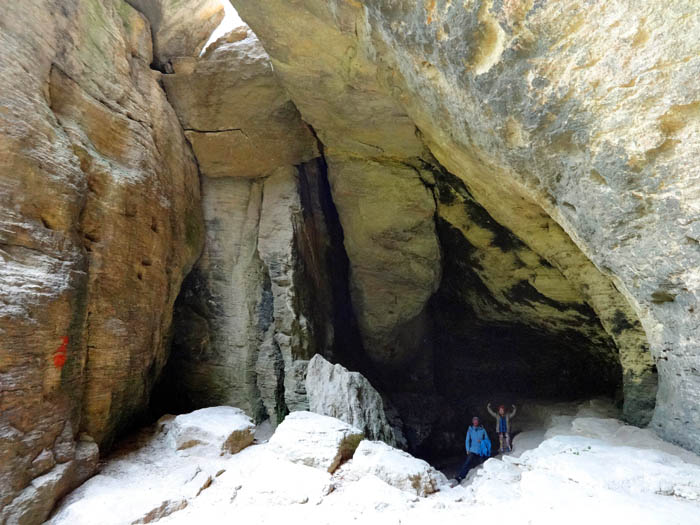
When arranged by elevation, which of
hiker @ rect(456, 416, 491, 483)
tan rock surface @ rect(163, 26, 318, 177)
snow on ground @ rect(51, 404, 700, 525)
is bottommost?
hiker @ rect(456, 416, 491, 483)

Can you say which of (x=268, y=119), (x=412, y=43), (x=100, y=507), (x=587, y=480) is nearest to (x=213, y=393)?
(x=100, y=507)

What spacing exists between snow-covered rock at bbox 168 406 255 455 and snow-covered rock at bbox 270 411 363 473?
1.96 ft

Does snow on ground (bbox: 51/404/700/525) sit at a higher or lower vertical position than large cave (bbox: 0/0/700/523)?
lower

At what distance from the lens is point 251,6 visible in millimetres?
5793

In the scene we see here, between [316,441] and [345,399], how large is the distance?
5.13 ft

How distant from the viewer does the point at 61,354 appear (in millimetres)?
4438

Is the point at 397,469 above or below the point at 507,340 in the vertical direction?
below

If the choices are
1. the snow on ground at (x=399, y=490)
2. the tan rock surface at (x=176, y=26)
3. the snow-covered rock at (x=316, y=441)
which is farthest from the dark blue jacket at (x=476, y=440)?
the tan rock surface at (x=176, y=26)

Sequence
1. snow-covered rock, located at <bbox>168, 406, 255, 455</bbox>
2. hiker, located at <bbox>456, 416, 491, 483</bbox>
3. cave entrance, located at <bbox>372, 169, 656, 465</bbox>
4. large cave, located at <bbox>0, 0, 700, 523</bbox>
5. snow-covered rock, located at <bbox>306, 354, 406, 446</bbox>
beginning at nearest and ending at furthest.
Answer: large cave, located at <bbox>0, 0, 700, 523</bbox> < snow-covered rock, located at <bbox>168, 406, 255, 455</bbox> < snow-covered rock, located at <bbox>306, 354, 406, 446</bbox> < cave entrance, located at <bbox>372, 169, 656, 465</bbox> < hiker, located at <bbox>456, 416, 491, 483</bbox>

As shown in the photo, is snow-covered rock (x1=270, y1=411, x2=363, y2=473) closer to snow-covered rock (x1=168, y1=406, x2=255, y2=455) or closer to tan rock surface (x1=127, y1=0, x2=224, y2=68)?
snow-covered rock (x1=168, y1=406, x2=255, y2=455)

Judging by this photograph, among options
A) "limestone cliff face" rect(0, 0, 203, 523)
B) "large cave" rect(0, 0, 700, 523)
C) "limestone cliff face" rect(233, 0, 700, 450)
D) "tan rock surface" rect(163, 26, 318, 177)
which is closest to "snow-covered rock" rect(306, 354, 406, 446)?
"large cave" rect(0, 0, 700, 523)

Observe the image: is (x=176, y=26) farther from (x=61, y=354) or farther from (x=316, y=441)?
(x=316, y=441)

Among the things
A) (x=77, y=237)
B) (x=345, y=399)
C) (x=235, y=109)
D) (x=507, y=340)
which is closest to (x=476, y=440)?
(x=345, y=399)

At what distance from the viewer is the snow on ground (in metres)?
3.20
